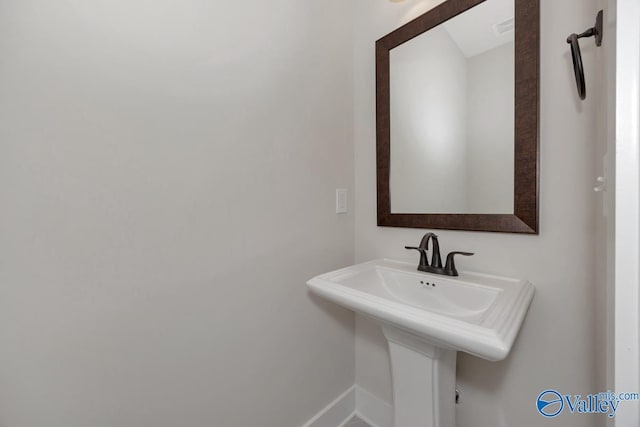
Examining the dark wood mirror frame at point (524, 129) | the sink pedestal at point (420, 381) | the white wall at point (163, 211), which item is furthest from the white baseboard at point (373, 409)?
the dark wood mirror frame at point (524, 129)

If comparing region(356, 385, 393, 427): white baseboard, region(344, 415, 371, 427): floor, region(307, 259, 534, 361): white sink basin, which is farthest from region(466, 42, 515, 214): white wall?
region(344, 415, 371, 427): floor

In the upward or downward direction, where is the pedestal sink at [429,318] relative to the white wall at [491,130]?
downward

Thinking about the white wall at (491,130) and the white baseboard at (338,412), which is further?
the white baseboard at (338,412)

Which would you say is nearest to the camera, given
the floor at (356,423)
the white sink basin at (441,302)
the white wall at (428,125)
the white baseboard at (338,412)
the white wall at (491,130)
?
the white sink basin at (441,302)

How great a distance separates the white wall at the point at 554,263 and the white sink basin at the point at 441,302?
105mm

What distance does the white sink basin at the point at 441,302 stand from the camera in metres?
0.56

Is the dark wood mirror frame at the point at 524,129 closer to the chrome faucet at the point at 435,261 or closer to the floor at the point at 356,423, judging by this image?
the chrome faucet at the point at 435,261

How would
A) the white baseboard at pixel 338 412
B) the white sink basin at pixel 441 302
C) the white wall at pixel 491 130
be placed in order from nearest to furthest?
the white sink basin at pixel 441 302 < the white wall at pixel 491 130 < the white baseboard at pixel 338 412

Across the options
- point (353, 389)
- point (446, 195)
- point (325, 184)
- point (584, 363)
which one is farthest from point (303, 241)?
point (584, 363)

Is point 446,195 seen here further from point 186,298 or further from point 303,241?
point 186,298

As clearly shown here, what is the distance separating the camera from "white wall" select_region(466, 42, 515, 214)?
0.90m

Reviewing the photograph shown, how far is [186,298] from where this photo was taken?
2.76 feet

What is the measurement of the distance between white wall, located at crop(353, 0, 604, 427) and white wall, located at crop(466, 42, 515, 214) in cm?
9

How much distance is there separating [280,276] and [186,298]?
0.38 metres
